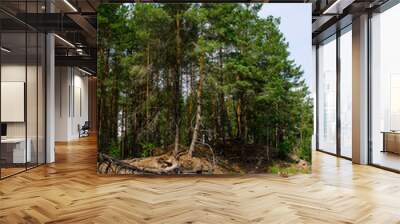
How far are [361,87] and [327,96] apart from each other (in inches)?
96.1

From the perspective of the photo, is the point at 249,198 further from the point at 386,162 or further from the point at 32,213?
the point at 386,162

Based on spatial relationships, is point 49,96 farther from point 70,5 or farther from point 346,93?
point 346,93

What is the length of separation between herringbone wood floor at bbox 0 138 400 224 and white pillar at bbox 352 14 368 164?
1.12 meters

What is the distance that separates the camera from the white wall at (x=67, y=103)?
50.3ft

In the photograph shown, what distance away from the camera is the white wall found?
1532 cm

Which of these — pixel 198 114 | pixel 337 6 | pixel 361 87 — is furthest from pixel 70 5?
pixel 361 87

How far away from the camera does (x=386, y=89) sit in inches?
295

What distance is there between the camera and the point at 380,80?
774cm

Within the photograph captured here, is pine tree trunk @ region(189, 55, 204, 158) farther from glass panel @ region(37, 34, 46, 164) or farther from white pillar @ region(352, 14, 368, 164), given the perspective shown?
white pillar @ region(352, 14, 368, 164)

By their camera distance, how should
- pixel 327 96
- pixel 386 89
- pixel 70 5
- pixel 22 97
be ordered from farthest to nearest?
pixel 327 96
pixel 386 89
pixel 70 5
pixel 22 97

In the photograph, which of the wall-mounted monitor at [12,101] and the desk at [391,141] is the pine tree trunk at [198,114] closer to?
the wall-mounted monitor at [12,101]

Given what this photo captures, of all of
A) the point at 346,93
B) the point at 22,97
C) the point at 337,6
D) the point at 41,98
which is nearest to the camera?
the point at 22,97

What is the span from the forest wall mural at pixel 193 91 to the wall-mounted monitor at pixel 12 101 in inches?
57.9

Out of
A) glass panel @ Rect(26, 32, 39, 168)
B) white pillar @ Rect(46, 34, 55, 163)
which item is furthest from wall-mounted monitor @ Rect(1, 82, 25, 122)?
white pillar @ Rect(46, 34, 55, 163)
